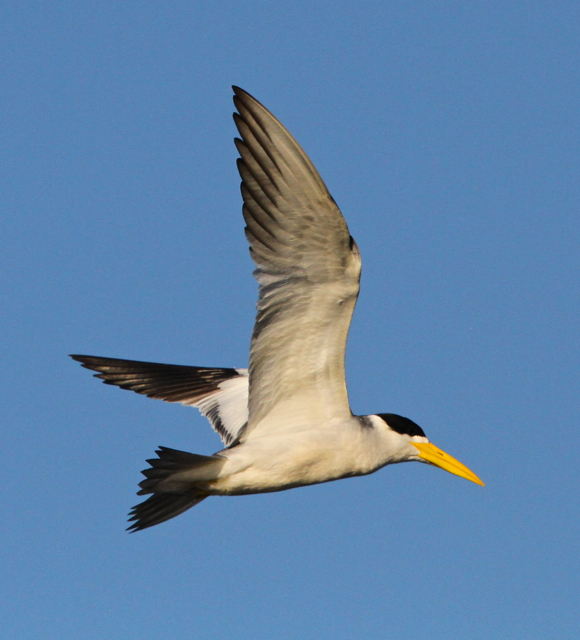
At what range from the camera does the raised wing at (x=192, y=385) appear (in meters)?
8.48

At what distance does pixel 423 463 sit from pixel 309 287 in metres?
2.48

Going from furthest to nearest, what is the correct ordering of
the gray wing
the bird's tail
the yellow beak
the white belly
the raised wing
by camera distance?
the raised wing < the yellow beak < the white belly < the bird's tail < the gray wing

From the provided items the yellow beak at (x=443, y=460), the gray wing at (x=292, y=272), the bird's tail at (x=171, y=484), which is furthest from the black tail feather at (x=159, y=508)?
the yellow beak at (x=443, y=460)

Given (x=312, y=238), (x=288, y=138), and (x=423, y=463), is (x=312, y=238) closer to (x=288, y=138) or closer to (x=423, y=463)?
(x=288, y=138)

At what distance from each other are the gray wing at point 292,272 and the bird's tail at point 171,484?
25.1 inches

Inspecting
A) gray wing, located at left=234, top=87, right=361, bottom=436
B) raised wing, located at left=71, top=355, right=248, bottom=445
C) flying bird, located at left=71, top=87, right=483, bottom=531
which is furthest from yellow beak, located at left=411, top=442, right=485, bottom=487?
raised wing, located at left=71, top=355, right=248, bottom=445

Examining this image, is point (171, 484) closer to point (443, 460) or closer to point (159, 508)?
point (159, 508)

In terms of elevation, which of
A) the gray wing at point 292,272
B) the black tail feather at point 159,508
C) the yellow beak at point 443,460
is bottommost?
the black tail feather at point 159,508

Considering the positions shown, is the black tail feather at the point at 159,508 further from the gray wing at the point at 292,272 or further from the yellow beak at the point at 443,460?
the yellow beak at the point at 443,460

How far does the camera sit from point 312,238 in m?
5.80

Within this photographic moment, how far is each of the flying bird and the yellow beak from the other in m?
0.01

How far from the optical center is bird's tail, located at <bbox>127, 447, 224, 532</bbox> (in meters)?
6.48

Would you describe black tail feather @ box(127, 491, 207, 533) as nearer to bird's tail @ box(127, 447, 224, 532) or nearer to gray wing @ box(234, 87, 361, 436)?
bird's tail @ box(127, 447, 224, 532)

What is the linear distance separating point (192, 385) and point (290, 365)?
107 inches
